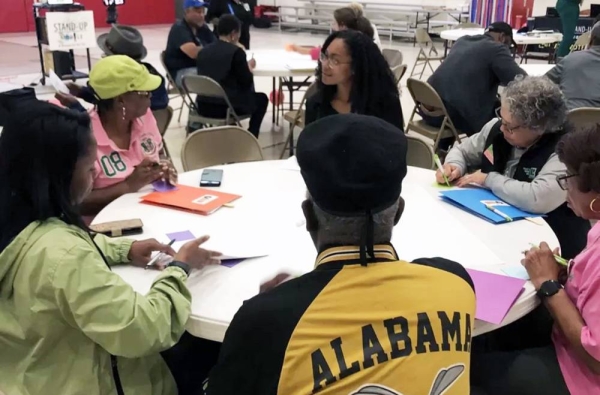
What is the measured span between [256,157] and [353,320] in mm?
2126

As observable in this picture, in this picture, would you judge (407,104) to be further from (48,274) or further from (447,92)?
(48,274)

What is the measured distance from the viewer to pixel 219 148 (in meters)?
3.00

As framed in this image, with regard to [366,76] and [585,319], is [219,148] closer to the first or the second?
[366,76]

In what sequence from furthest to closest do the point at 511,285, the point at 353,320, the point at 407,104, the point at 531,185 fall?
1. the point at 407,104
2. the point at 531,185
3. the point at 511,285
4. the point at 353,320

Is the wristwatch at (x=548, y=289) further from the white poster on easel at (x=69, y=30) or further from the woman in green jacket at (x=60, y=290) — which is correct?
the white poster on easel at (x=69, y=30)

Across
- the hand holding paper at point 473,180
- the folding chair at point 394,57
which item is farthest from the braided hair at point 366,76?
the folding chair at point 394,57

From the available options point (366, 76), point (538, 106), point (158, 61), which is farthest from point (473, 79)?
point (158, 61)

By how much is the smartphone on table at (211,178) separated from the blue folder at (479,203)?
2.90ft

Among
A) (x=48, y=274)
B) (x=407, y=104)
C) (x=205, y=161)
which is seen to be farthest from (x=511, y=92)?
(x=407, y=104)

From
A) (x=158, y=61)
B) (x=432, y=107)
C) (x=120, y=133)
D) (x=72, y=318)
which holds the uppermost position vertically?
(x=120, y=133)

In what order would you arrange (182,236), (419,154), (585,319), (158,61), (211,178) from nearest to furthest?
(585,319)
(182,236)
(211,178)
(419,154)
(158,61)

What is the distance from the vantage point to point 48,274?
1298mm

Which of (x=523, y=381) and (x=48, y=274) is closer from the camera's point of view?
(x=48, y=274)

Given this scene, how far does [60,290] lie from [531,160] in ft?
5.84
